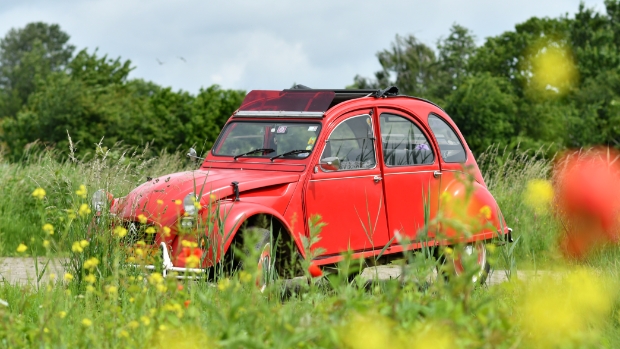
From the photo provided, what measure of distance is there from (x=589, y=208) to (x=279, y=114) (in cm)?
313

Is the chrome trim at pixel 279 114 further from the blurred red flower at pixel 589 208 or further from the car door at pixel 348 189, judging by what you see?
the blurred red flower at pixel 589 208

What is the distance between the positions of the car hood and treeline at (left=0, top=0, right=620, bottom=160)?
124ft

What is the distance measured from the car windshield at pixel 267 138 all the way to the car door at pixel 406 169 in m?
0.72

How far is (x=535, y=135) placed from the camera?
167 ft

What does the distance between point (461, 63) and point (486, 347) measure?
62.0 meters

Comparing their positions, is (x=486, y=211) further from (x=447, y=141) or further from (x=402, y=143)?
(x=447, y=141)

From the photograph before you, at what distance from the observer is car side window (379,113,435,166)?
806cm

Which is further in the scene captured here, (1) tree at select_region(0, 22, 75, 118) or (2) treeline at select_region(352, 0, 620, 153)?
(1) tree at select_region(0, 22, 75, 118)

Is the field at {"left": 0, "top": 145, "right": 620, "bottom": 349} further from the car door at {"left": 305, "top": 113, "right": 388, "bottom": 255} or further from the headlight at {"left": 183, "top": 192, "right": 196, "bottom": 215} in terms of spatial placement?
the car door at {"left": 305, "top": 113, "right": 388, "bottom": 255}

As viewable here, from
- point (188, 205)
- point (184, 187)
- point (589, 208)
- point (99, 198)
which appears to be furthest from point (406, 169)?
point (99, 198)

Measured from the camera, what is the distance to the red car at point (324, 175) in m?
6.90

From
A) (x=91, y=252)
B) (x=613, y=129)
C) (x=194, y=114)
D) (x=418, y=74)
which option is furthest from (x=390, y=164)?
(x=418, y=74)

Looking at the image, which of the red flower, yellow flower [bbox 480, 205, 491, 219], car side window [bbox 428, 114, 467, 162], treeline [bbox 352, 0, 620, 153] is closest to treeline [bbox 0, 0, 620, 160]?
treeline [bbox 352, 0, 620, 153]

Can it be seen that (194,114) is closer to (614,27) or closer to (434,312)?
(614,27)
